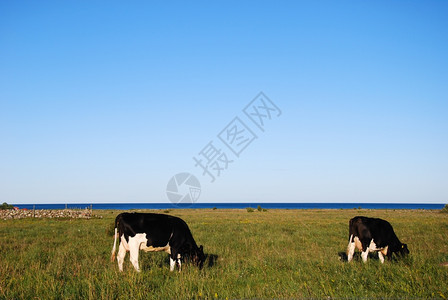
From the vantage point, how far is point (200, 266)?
415 inches

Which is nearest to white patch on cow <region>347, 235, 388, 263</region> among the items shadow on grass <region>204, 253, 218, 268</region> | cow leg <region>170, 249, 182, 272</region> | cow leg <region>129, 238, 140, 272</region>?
shadow on grass <region>204, 253, 218, 268</region>

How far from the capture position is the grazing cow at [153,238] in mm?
9992

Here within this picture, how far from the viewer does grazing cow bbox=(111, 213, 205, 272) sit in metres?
9.99

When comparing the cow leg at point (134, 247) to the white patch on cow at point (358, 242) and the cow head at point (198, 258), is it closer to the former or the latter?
the cow head at point (198, 258)

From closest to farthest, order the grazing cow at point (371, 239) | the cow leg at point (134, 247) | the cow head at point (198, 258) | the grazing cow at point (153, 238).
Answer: the cow leg at point (134, 247) < the grazing cow at point (153, 238) < the cow head at point (198, 258) < the grazing cow at point (371, 239)

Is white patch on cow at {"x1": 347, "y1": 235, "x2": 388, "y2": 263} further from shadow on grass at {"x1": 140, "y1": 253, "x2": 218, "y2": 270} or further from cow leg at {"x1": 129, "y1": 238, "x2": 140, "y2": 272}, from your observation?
cow leg at {"x1": 129, "y1": 238, "x2": 140, "y2": 272}

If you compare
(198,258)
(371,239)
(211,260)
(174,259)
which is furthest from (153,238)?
(371,239)

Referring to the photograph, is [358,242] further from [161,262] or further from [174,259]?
[161,262]

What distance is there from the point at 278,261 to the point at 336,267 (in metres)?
2.13

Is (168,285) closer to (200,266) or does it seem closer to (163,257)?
(200,266)

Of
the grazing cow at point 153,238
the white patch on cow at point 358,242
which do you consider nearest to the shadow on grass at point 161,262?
the grazing cow at point 153,238

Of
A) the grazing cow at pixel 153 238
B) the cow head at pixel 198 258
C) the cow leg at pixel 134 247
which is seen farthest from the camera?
the cow head at pixel 198 258

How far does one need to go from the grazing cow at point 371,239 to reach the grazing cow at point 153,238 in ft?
17.2

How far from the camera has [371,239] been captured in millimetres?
11578
